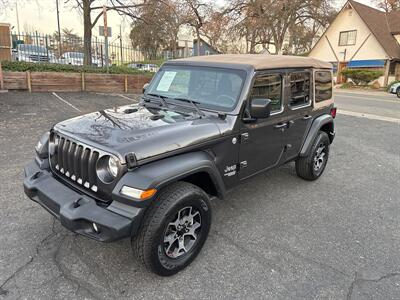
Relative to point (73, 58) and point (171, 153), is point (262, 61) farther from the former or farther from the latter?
point (73, 58)

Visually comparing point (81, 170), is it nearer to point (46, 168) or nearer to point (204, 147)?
point (46, 168)

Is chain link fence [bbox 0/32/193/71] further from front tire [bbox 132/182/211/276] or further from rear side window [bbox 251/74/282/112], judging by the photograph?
front tire [bbox 132/182/211/276]

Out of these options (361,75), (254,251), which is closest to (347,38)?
(361,75)

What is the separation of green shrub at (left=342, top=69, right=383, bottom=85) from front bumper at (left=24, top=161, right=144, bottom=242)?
32.0 meters

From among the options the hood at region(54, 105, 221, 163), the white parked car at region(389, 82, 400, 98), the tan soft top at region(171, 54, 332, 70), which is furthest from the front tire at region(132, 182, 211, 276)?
the white parked car at region(389, 82, 400, 98)

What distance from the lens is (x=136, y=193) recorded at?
7.46 feet

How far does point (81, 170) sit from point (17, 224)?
52.6 inches

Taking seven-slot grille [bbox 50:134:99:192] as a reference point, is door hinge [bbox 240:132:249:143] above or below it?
above

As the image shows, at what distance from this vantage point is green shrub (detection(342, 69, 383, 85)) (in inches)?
1132

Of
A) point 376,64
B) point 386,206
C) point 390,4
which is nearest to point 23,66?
point 386,206

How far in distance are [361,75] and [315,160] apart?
94.7 ft

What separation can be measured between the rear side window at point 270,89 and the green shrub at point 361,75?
97.5 feet

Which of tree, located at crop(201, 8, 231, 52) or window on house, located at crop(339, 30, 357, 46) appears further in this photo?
window on house, located at crop(339, 30, 357, 46)

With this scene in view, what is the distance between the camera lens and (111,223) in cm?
221
